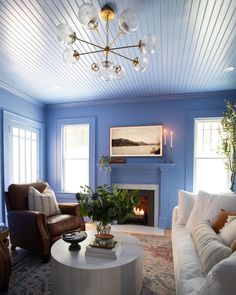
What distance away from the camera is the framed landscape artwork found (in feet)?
13.3

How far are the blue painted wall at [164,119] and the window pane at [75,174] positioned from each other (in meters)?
0.33

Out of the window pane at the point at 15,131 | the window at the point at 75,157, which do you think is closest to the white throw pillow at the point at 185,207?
the window at the point at 75,157

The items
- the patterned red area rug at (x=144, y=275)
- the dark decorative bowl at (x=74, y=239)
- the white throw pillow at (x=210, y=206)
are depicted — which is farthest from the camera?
the white throw pillow at (x=210, y=206)

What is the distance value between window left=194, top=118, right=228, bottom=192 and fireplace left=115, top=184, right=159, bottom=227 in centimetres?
83

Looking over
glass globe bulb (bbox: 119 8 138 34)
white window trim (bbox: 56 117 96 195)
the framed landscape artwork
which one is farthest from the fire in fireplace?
glass globe bulb (bbox: 119 8 138 34)

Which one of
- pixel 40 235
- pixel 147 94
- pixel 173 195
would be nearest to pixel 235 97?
pixel 147 94

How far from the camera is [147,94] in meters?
4.04

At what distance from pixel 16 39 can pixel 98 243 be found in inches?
88.8

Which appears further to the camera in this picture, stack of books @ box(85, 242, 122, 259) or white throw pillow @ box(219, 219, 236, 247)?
stack of books @ box(85, 242, 122, 259)

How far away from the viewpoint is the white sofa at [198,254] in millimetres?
867

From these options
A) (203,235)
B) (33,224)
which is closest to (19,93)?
(33,224)

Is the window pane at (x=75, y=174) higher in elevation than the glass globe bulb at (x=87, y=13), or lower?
lower

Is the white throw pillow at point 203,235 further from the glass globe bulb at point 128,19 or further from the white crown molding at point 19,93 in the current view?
the white crown molding at point 19,93

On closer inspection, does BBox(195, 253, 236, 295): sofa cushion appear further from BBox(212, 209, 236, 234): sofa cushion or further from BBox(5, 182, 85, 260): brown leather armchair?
BBox(5, 182, 85, 260): brown leather armchair
